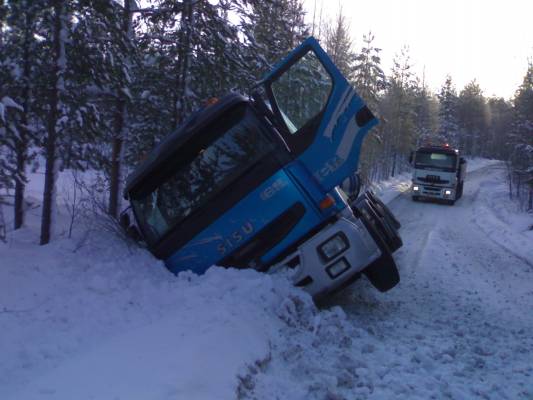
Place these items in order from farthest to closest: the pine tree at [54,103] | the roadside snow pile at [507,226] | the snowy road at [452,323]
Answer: the roadside snow pile at [507,226] → the pine tree at [54,103] → the snowy road at [452,323]

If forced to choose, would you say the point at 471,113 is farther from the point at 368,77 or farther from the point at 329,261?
the point at 329,261

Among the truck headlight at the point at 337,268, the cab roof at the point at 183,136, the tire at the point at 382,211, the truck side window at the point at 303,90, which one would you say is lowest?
the tire at the point at 382,211

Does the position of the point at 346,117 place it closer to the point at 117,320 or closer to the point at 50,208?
the point at 117,320

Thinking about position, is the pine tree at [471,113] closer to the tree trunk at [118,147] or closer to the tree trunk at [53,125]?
the tree trunk at [118,147]

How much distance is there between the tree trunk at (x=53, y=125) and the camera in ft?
26.4

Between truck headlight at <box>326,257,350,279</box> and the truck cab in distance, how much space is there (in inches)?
669

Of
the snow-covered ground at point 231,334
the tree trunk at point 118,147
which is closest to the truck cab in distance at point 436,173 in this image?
the snow-covered ground at point 231,334

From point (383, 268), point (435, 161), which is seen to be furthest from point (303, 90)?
point (435, 161)

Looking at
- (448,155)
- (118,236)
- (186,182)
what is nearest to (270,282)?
(186,182)

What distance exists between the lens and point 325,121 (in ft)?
19.2

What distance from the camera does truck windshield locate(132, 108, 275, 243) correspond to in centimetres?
576

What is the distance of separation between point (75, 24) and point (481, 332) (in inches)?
300

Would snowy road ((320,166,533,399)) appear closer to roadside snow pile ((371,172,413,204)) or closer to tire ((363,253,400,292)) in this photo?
tire ((363,253,400,292))

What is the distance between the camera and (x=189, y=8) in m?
11.7
